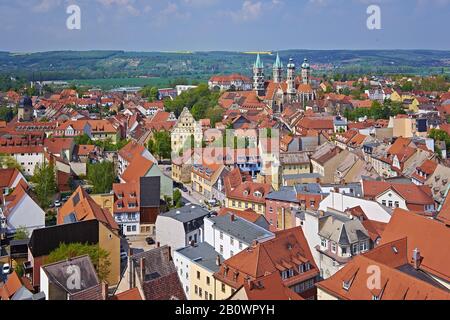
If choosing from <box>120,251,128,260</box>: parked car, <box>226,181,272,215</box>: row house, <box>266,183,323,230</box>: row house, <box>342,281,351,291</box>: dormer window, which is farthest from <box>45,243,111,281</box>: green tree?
<box>226,181,272,215</box>: row house

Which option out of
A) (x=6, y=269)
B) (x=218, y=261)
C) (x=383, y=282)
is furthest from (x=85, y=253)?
(x=383, y=282)

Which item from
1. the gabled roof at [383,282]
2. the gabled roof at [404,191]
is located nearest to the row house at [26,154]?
the gabled roof at [404,191]

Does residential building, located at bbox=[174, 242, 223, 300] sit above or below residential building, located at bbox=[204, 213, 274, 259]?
below

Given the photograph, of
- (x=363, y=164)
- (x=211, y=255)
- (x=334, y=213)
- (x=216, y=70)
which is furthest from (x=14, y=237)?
(x=216, y=70)

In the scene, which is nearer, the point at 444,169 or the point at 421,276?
the point at 421,276

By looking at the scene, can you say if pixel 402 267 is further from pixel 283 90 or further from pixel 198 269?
pixel 283 90

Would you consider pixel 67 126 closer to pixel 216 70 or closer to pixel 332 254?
pixel 332 254

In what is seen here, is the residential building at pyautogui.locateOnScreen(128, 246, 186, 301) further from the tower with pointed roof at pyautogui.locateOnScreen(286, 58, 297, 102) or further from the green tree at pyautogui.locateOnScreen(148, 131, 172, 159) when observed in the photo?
the tower with pointed roof at pyautogui.locateOnScreen(286, 58, 297, 102)
